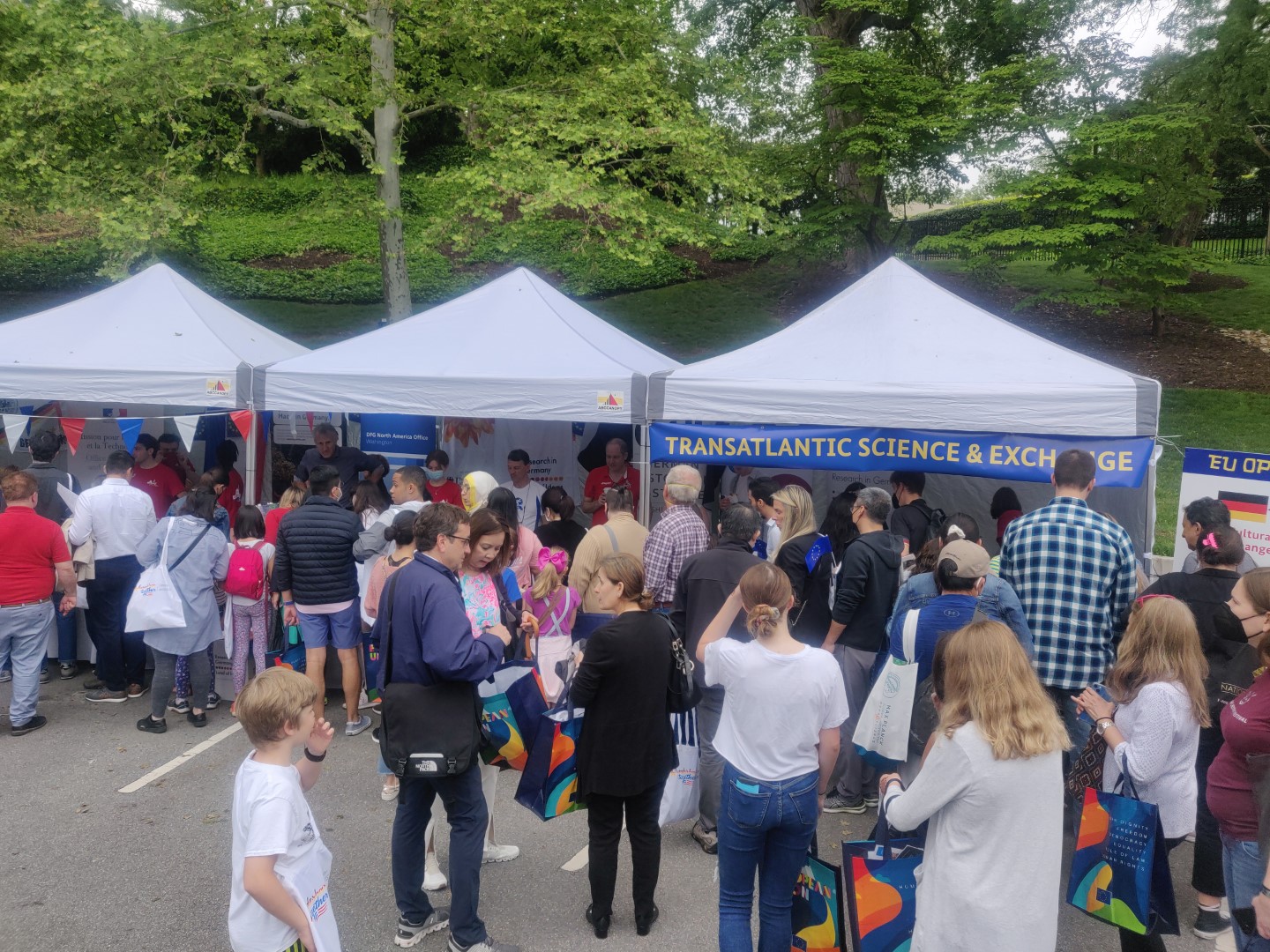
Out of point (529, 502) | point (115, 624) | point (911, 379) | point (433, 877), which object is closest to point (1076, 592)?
point (911, 379)

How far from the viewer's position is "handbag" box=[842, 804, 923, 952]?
2775 millimetres

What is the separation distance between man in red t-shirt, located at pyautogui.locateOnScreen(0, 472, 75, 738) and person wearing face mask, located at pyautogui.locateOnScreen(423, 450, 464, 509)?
101 inches

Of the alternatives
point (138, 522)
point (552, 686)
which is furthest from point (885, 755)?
point (138, 522)

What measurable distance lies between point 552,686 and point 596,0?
439 inches

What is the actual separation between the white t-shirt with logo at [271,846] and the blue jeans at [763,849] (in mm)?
1261

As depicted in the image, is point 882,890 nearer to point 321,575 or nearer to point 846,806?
point 846,806

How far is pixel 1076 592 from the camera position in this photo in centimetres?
421


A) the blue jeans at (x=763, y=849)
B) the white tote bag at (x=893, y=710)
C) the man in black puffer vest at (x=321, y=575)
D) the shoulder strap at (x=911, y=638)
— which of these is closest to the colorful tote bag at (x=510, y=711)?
the blue jeans at (x=763, y=849)

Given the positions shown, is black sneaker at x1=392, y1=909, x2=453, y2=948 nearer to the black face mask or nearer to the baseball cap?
the baseball cap

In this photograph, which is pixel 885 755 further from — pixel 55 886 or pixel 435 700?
pixel 55 886

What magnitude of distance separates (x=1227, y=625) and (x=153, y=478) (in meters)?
7.54

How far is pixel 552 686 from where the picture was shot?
4.60m

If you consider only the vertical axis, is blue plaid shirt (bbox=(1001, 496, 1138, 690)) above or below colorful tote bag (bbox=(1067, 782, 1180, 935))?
above

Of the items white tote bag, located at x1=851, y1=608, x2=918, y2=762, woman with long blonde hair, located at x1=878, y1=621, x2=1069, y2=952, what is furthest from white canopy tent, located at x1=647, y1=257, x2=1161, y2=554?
woman with long blonde hair, located at x1=878, y1=621, x2=1069, y2=952
